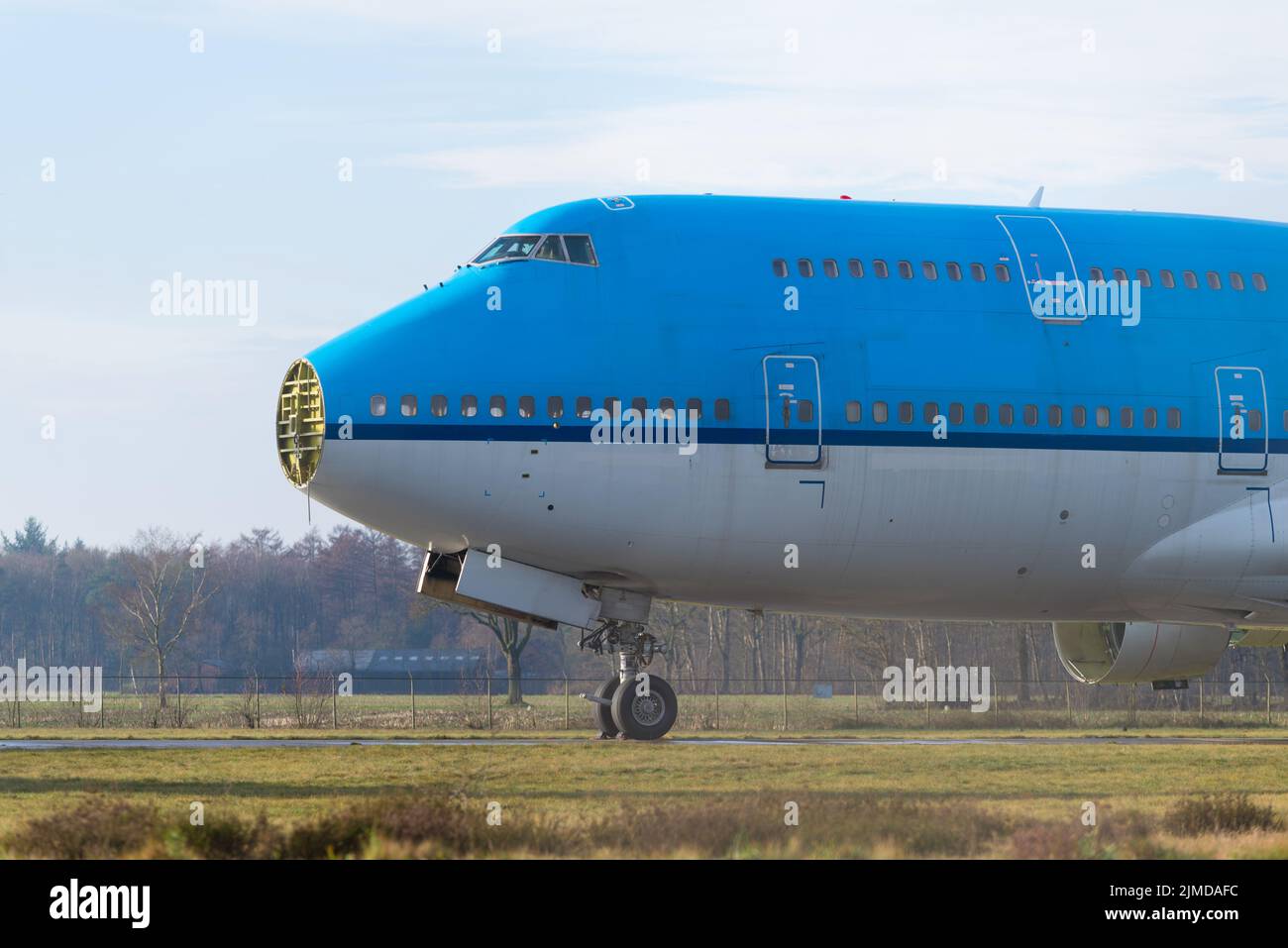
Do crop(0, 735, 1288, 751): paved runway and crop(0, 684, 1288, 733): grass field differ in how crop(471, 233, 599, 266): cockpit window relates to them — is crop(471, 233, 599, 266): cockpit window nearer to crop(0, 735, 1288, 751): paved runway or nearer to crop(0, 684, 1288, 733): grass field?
crop(0, 735, 1288, 751): paved runway

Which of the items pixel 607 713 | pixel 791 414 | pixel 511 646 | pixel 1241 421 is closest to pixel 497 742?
pixel 607 713

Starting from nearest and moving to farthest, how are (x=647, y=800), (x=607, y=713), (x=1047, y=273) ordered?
(x=647, y=800), (x=1047, y=273), (x=607, y=713)

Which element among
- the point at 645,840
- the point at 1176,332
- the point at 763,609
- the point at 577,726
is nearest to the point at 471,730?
the point at 577,726

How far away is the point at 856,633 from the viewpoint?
9325 cm

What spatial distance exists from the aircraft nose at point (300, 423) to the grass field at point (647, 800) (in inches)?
159

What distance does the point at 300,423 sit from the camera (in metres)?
24.6

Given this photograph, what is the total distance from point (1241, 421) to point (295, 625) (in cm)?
13557

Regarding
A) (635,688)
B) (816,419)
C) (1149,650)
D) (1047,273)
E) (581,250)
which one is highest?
(581,250)

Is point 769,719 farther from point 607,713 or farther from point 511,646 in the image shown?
point 511,646

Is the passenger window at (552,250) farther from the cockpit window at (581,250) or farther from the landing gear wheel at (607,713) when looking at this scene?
the landing gear wheel at (607,713)

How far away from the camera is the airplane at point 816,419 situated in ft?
79.8

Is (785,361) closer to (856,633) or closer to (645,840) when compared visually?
(645,840)

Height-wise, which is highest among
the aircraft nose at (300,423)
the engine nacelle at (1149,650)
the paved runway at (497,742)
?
the aircraft nose at (300,423)

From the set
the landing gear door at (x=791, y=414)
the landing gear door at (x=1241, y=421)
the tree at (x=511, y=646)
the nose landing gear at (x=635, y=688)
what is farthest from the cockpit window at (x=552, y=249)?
the tree at (x=511, y=646)
